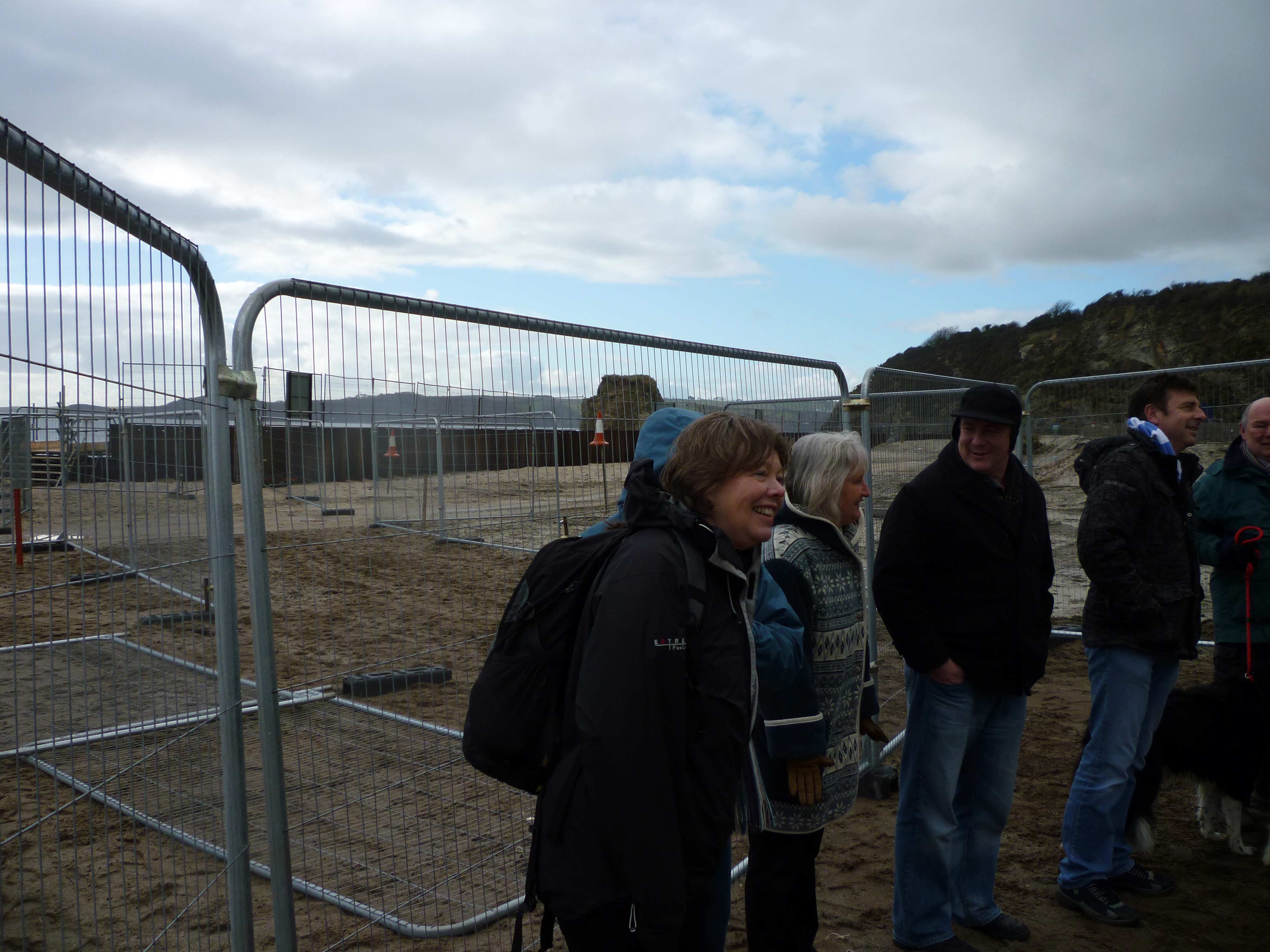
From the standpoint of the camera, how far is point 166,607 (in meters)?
2.37

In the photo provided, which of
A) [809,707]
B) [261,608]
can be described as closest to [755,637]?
[809,707]

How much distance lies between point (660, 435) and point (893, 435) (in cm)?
313

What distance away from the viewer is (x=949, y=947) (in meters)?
3.12

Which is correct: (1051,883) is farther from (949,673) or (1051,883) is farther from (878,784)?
(949,673)

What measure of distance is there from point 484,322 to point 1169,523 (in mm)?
2814

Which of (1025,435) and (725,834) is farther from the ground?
(1025,435)

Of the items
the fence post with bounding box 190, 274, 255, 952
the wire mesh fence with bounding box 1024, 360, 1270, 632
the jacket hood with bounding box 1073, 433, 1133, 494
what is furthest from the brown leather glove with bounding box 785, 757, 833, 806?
the wire mesh fence with bounding box 1024, 360, 1270, 632

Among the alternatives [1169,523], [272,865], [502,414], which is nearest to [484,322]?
[502,414]

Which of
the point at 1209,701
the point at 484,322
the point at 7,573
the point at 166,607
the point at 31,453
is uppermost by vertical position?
the point at 484,322

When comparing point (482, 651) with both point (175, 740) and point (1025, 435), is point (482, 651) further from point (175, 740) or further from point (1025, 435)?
point (1025, 435)

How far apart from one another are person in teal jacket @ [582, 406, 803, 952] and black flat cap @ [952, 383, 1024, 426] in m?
1.22

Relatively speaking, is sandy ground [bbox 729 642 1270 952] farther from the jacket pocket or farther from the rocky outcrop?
the rocky outcrop

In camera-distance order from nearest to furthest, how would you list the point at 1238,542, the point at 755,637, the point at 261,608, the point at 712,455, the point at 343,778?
1. the point at 712,455
2. the point at 755,637
3. the point at 261,608
4. the point at 343,778
5. the point at 1238,542

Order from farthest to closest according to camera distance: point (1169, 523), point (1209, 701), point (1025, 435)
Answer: point (1025, 435), point (1209, 701), point (1169, 523)
